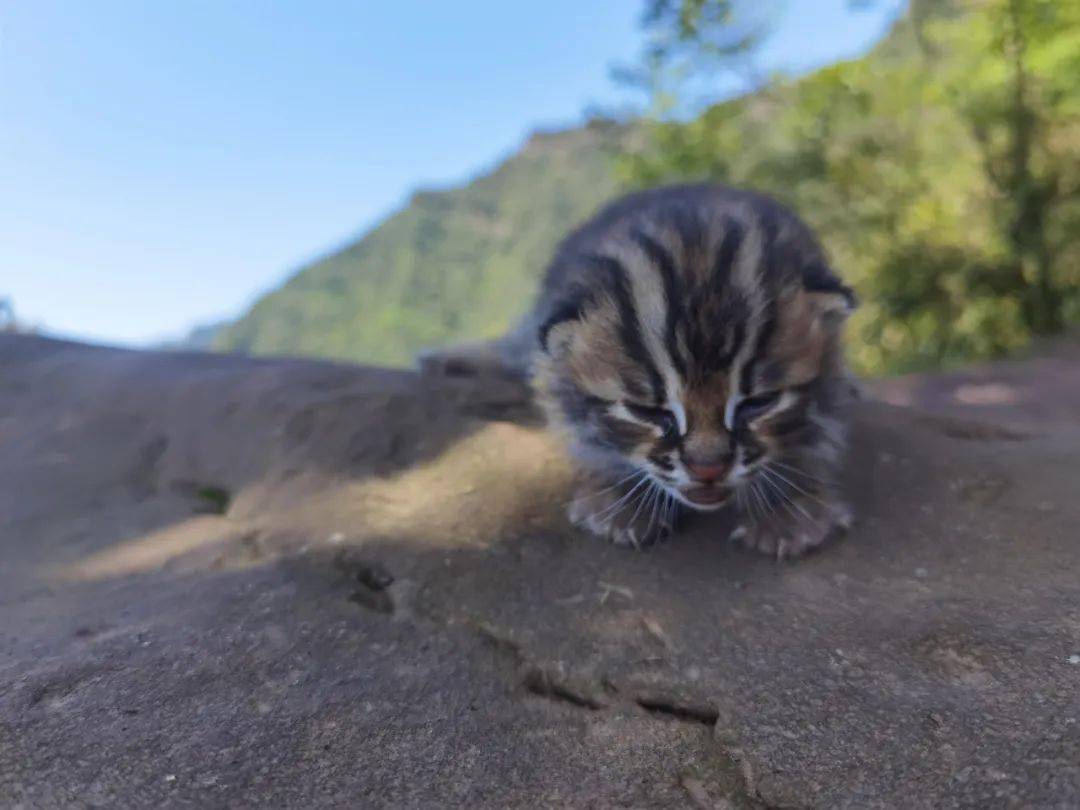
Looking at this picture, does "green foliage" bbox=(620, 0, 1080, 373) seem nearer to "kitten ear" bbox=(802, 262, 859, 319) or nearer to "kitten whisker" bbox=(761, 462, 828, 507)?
"kitten ear" bbox=(802, 262, 859, 319)

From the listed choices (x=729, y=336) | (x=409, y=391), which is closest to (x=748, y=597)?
(x=729, y=336)

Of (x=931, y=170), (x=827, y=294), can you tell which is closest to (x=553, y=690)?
(x=827, y=294)

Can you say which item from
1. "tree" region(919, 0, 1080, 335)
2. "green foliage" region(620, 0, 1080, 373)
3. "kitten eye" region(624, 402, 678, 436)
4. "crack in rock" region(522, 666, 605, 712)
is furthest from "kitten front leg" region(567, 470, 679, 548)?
"tree" region(919, 0, 1080, 335)

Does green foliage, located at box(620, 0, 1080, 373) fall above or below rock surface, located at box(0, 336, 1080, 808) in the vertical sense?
above

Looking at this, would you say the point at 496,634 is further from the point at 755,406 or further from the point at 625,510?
the point at 755,406

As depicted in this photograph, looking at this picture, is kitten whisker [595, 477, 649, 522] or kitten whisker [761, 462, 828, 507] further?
kitten whisker [595, 477, 649, 522]

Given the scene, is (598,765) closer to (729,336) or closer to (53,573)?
(729,336)
